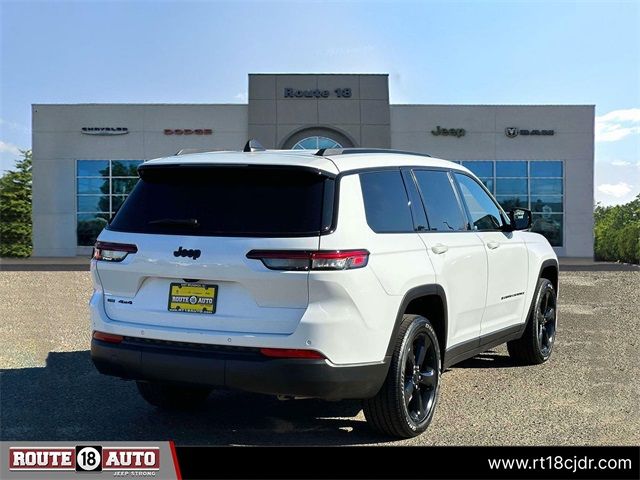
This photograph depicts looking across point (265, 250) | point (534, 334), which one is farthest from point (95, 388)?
point (534, 334)

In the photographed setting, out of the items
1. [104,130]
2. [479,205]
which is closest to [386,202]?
[479,205]

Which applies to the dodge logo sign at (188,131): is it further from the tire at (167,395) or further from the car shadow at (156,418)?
the tire at (167,395)

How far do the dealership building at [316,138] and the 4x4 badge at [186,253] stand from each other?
27483 mm

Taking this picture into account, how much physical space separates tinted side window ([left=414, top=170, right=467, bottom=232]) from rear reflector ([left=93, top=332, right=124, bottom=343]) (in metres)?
2.32

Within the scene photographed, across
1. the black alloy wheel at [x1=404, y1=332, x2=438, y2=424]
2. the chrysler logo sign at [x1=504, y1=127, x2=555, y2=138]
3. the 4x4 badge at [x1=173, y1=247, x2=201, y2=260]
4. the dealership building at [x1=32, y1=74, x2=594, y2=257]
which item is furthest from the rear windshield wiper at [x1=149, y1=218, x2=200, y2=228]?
the chrysler logo sign at [x1=504, y1=127, x2=555, y2=138]

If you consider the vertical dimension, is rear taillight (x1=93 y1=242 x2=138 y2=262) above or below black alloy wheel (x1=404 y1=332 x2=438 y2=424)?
above

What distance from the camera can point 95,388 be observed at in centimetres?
623

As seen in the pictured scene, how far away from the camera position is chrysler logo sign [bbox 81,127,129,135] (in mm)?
31734

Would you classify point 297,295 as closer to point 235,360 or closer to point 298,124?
point 235,360

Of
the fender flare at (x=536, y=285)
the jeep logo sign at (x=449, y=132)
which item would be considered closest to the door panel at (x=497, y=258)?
the fender flare at (x=536, y=285)

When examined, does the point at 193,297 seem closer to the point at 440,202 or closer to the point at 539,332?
the point at 440,202

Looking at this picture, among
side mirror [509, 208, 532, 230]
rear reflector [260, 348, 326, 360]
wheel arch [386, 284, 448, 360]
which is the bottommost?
rear reflector [260, 348, 326, 360]

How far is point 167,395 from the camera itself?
5.46 m

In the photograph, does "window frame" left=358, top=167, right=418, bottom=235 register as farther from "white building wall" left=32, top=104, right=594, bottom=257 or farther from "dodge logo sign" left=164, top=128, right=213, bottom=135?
"dodge logo sign" left=164, top=128, right=213, bottom=135
